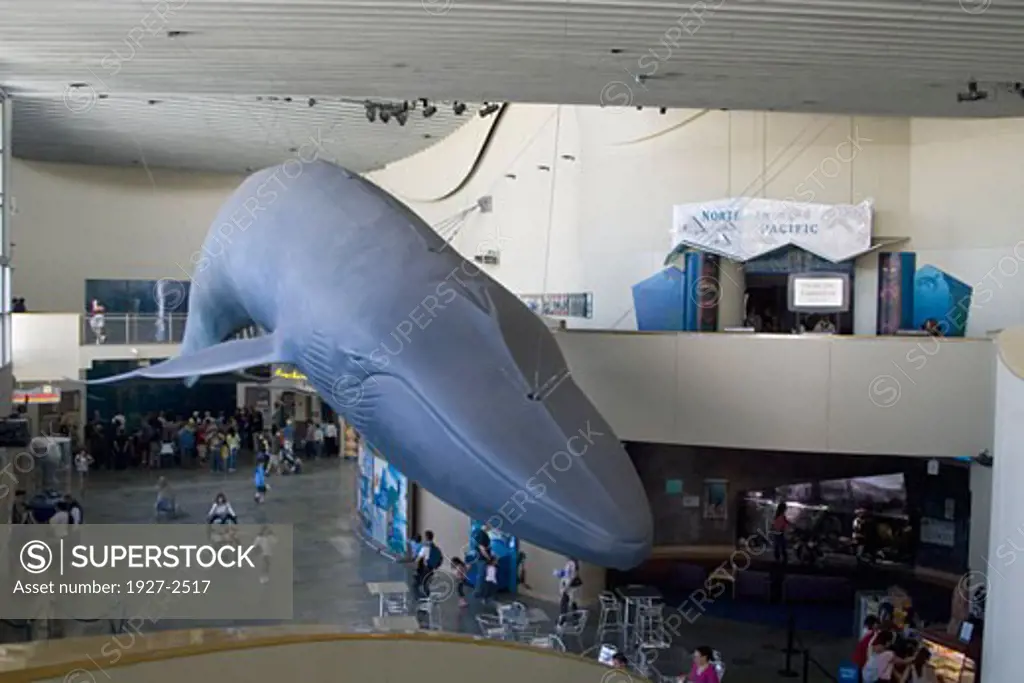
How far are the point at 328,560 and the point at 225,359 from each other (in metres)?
7.40

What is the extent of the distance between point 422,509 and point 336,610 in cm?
295

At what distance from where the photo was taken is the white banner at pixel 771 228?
14273 mm

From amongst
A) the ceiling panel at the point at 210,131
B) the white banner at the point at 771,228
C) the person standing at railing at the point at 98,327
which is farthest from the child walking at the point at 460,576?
the person standing at railing at the point at 98,327

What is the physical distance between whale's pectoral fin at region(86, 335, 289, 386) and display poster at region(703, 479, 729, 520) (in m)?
8.17

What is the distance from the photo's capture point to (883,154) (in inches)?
561

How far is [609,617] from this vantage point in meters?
12.8

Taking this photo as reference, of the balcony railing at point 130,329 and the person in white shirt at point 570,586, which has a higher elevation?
the balcony railing at point 130,329

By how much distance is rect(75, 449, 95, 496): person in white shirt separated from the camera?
2181cm

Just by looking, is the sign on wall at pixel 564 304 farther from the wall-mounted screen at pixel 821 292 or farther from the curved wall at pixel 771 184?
the wall-mounted screen at pixel 821 292

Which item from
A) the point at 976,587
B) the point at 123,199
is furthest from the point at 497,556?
the point at 123,199

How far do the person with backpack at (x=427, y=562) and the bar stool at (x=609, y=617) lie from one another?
7.28 ft

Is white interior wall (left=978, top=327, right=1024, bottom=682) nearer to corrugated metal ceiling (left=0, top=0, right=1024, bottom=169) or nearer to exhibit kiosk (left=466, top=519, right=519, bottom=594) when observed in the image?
corrugated metal ceiling (left=0, top=0, right=1024, bottom=169)

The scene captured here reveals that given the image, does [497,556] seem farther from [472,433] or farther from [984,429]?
[472,433]

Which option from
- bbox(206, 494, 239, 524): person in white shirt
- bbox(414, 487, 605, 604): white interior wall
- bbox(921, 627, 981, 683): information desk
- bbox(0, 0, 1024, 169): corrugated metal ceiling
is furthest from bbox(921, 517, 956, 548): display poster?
bbox(206, 494, 239, 524): person in white shirt
